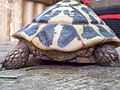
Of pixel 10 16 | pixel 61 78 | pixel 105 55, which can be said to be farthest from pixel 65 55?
pixel 10 16

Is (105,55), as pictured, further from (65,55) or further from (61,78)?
(61,78)

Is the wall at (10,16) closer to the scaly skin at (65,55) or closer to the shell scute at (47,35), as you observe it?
the scaly skin at (65,55)

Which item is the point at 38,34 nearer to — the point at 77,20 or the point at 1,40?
the point at 77,20

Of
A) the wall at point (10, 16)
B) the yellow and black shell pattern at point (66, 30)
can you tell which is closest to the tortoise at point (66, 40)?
the yellow and black shell pattern at point (66, 30)

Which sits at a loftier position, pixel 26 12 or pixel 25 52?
pixel 26 12

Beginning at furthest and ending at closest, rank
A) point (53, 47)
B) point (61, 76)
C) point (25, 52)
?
1. point (25, 52)
2. point (53, 47)
3. point (61, 76)

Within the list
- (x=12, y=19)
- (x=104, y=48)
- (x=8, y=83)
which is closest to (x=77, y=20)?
(x=104, y=48)
